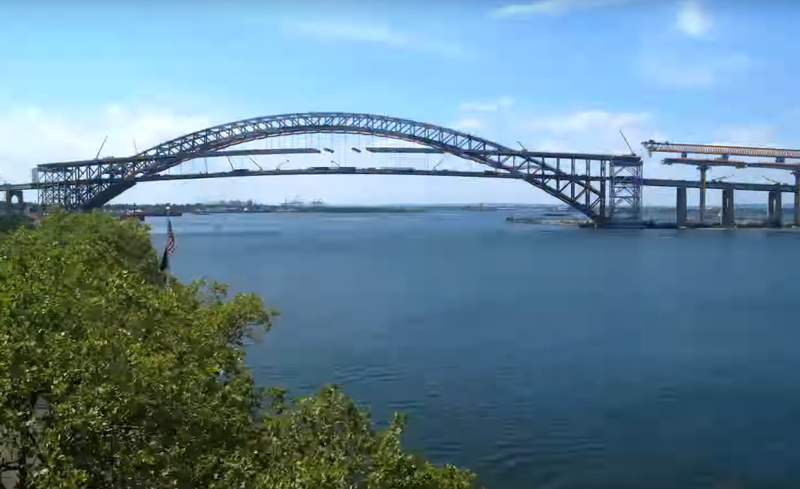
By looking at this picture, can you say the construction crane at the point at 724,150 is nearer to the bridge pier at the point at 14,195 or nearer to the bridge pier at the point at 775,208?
the bridge pier at the point at 775,208

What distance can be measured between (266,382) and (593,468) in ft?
24.4

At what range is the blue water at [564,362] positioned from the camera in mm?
12844

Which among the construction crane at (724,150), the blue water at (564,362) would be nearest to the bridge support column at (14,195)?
the blue water at (564,362)

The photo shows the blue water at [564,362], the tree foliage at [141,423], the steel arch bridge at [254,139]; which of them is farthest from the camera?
the steel arch bridge at [254,139]

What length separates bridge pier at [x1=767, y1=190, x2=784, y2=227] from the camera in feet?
268

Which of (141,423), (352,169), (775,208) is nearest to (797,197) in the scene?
(775,208)

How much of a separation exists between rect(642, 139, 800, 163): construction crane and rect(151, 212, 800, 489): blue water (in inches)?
1690

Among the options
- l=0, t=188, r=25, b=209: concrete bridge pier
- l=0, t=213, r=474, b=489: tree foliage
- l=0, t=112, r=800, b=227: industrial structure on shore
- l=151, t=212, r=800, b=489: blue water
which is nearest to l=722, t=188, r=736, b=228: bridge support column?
l=0, t=112, r=800, b=227: industrial structure on shore

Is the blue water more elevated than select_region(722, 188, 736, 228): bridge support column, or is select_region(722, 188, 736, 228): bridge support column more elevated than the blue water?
select_region(722, 188, 736, 228): bridge support column

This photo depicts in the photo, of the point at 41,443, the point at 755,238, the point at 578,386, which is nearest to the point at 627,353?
the point at 578,386

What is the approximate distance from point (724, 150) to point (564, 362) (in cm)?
7176

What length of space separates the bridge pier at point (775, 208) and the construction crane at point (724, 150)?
12.5ft

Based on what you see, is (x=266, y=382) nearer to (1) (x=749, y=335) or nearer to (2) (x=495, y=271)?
(1) (x=749, y=335)

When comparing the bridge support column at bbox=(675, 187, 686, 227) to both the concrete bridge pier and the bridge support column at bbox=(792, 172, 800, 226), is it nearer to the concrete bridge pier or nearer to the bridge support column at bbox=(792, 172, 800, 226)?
the bridge support column at bbox=(792, 172, 800, 226)
